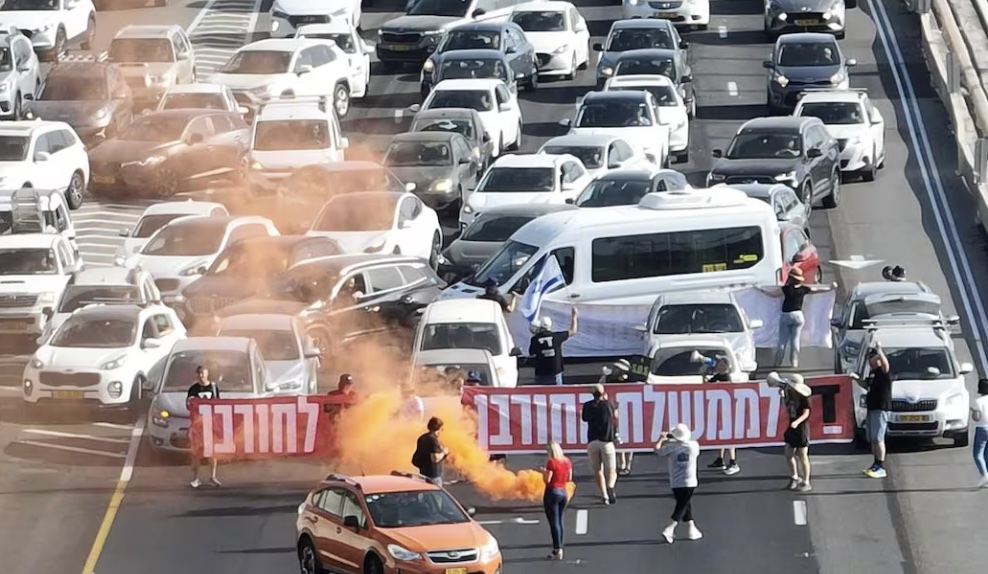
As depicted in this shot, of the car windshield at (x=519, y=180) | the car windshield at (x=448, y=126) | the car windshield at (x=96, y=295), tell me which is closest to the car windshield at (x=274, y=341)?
the car windshield at (x=96, y=295)

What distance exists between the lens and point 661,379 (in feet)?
104

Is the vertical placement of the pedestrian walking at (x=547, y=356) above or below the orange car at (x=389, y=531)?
below

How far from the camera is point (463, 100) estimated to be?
47.2 meters

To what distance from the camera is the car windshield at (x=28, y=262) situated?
3716 centimetres

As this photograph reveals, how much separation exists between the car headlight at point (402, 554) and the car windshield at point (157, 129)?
21661 millimetres

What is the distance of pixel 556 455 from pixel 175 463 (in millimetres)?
6585

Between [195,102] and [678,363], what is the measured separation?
1842cm

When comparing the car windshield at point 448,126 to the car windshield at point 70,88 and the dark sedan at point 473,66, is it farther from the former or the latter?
the car windshield at point 70,88

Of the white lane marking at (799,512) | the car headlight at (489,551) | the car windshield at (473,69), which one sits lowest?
the car windshield at (473,69)

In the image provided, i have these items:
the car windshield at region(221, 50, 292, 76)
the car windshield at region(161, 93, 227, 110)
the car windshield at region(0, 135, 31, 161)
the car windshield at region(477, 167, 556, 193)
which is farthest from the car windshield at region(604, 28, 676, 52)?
the car windshield at region(0, 135, 31, 161)

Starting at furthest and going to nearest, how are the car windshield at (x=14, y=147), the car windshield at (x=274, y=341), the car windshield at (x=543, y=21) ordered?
the car windshield at (x=543, y=21) → the car windshield at (x=14, y=147) → the car windshield at (x=274, y=341)

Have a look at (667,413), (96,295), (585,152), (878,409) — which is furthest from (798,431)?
(585,152)

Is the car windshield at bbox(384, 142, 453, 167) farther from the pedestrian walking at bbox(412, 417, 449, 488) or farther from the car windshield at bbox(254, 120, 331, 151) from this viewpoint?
the pedestrian walking at bbox(412, 417, 449, 488)

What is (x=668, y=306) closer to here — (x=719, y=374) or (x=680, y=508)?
(x=719, y=374)
